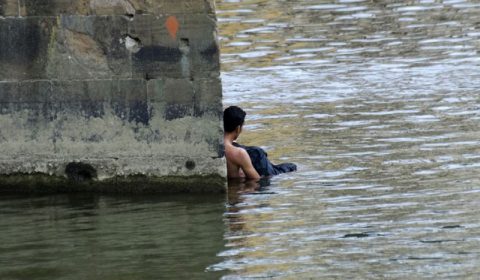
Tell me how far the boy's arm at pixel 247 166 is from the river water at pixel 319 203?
135 millimetres

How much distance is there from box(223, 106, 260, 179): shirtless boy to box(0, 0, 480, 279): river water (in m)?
0.14

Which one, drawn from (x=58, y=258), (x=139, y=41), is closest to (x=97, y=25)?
(x=139, y=41)

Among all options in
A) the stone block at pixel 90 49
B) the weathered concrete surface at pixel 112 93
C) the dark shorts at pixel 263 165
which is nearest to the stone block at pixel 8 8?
the weathered concrete surface at pixel 112 93

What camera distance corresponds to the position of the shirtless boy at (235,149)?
1291 cm

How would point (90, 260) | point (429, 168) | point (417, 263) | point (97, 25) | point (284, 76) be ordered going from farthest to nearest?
point (284, 76), point (429, 168), point (97, 25), point (90, 260), point (417, 263)

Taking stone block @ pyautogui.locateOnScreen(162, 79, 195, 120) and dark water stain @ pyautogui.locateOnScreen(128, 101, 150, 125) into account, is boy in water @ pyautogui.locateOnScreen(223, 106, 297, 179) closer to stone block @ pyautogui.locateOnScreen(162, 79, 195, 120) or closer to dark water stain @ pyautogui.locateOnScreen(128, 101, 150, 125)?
stone block @ pyautogui.locateOnScreen(162, 79, 195, 120)

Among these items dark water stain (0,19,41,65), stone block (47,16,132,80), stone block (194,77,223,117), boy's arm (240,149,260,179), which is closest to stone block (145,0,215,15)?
stone block (47,16,132,80)

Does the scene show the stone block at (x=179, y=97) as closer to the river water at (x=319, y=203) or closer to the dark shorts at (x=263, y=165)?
the river water at (x=319, y=203)

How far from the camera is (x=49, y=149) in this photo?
12.4 metres

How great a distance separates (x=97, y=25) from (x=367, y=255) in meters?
3.48

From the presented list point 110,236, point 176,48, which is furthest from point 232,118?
point 110,236

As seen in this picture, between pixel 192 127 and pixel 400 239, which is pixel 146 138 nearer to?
pixel 192 127

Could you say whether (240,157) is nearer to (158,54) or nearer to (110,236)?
(158,54)

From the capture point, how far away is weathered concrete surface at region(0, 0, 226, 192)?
1205cm
